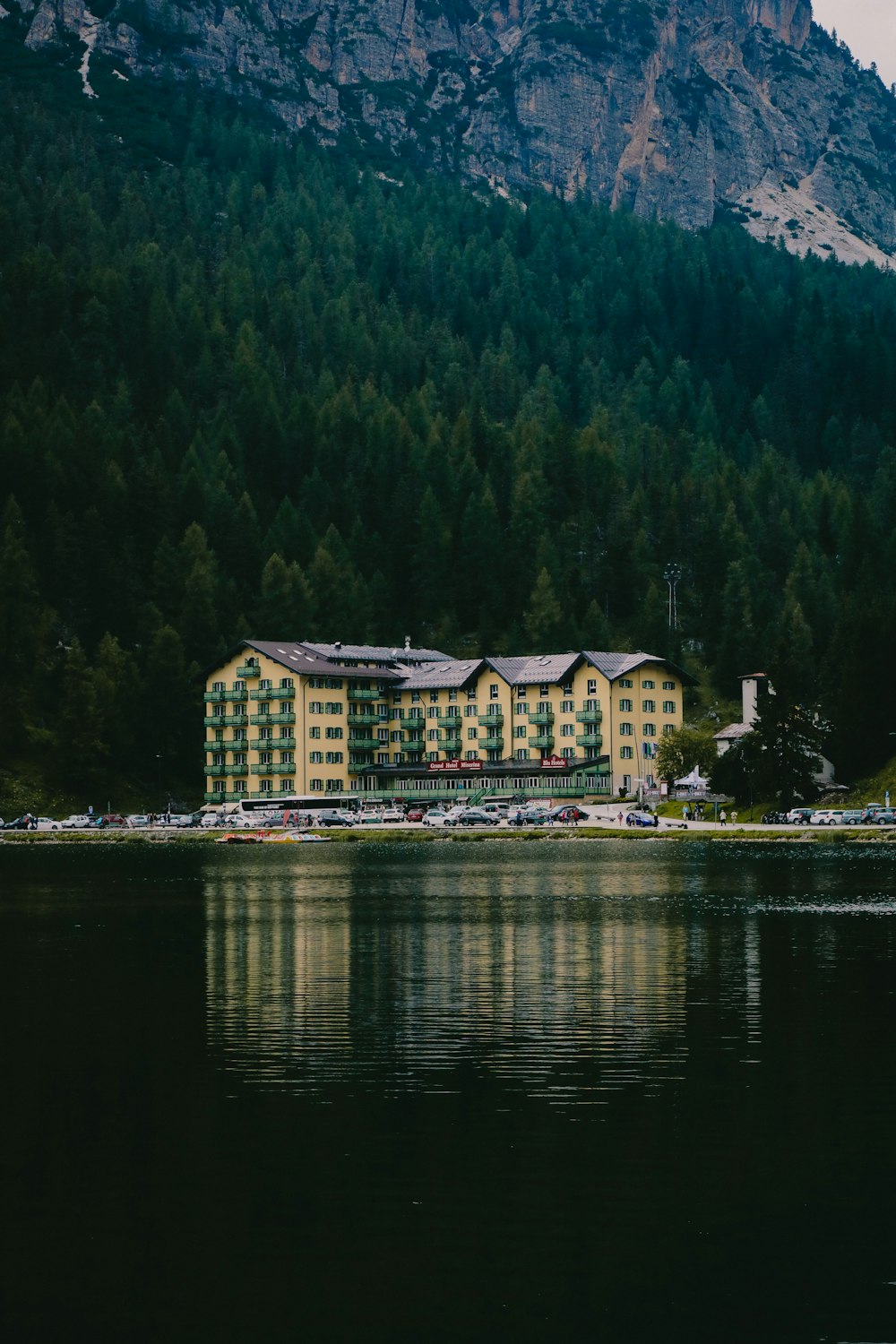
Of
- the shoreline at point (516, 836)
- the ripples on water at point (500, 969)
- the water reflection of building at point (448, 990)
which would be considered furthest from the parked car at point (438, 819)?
the water reflection of building at point (448, 990)

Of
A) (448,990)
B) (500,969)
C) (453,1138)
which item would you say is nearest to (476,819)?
(500,969)

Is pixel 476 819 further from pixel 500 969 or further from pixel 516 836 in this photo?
pixel 500 969

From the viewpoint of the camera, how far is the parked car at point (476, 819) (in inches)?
6801

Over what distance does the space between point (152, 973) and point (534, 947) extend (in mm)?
12863

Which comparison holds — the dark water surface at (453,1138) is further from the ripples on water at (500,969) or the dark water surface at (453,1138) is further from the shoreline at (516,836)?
the shoreline at (516,836)

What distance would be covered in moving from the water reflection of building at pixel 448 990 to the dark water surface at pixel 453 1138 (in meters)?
0.19

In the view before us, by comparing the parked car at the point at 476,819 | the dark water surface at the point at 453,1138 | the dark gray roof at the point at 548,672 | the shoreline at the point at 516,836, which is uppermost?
the dark gray roof at the point at 548,672

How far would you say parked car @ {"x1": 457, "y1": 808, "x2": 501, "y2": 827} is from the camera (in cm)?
17275

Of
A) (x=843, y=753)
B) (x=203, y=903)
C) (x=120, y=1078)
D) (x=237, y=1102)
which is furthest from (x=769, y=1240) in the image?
(x=843, y=753)

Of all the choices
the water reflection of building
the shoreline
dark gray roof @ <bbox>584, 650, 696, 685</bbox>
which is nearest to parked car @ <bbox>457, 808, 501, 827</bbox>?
the shoreline

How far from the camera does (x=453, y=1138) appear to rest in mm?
29500

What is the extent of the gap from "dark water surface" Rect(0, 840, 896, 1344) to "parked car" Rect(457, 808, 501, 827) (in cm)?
10893

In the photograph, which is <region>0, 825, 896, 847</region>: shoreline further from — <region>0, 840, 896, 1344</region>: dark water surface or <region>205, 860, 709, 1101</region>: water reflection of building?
<region>0, 840, 896, 1344</region>: dark water surface

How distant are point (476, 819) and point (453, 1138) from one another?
472 feet
